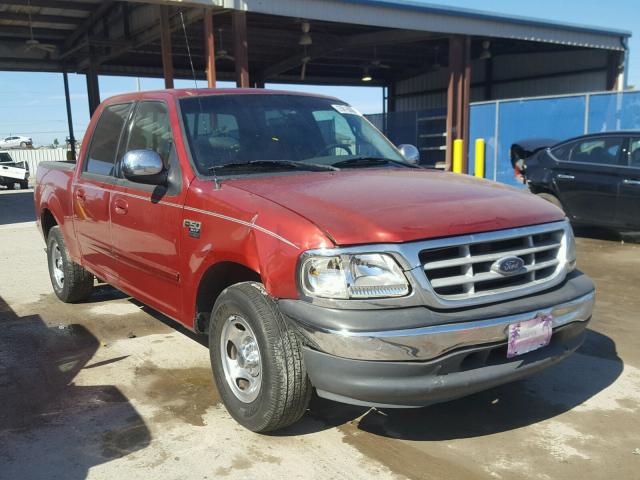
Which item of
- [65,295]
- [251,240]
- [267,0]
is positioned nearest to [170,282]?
[251,240]

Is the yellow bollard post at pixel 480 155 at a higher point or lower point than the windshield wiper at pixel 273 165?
lower

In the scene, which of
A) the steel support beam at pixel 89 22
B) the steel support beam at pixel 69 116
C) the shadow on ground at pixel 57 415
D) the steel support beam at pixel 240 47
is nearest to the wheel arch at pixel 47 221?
the shadow on ground at pixel 57 415

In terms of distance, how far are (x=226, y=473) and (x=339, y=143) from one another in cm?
238

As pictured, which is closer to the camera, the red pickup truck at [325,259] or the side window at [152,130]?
the red pickup truck at [325,259]

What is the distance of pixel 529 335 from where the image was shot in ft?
9.43

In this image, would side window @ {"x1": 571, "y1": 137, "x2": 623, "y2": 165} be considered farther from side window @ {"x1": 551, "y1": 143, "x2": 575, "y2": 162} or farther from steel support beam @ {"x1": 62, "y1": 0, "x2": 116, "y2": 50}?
steel support beam @ {"x1": 62, "y1": 0, "x2": 116, "y2": 50}

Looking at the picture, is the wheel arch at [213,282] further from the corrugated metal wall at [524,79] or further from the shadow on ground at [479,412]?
the corrugated metal wall at [524,79]

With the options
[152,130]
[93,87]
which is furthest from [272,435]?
[93,87]

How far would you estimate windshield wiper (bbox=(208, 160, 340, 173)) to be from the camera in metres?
3.68

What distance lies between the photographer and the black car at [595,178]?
8227mm

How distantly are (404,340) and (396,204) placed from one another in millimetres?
727

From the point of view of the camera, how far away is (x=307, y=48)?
21750 mm

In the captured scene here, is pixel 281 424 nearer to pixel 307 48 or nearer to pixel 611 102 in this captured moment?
pixel 611 102

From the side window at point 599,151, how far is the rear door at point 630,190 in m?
0.18
